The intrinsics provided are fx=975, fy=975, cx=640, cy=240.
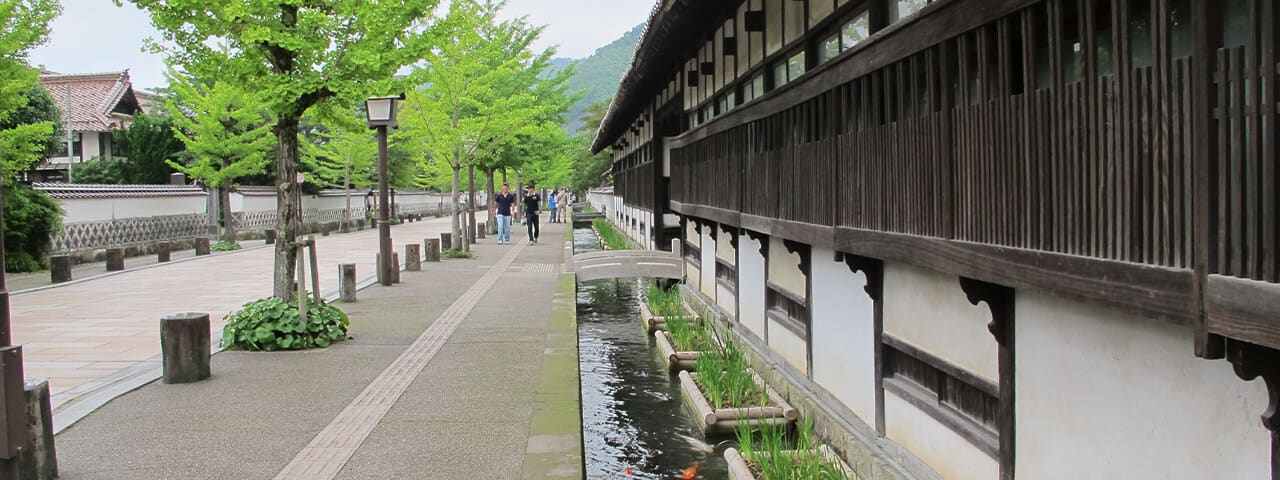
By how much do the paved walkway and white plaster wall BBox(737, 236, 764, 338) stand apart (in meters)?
5.90

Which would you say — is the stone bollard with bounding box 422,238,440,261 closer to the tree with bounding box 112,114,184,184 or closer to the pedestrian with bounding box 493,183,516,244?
the pedestrian with bounding box 493,183,516,244

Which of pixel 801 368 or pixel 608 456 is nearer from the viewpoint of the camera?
pixel 608 456

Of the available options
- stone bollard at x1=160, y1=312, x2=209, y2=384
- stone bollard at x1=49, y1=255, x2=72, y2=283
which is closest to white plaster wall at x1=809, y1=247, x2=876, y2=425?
stone bollard at x1=160, y1=312, x2=209, y2=384

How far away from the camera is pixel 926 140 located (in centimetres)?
448

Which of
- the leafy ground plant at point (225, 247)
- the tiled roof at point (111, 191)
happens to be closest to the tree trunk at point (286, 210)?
the tiled roof at point (111, 191)

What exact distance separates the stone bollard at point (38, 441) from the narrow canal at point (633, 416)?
11.2ft

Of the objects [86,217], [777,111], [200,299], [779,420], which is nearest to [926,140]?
[777,111]

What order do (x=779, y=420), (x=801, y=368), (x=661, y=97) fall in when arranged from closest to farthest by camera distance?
1. (x=779, y=420)
2. (x=801, y=368)
3. (x=661, y=97)

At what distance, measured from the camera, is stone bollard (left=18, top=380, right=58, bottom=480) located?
17.6ft

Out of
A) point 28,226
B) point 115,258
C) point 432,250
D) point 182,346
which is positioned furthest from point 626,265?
point 28,226

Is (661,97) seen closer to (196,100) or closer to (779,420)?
(779,420)

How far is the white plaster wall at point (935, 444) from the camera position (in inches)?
183

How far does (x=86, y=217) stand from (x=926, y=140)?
28.1 m

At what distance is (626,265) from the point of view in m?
15.5
